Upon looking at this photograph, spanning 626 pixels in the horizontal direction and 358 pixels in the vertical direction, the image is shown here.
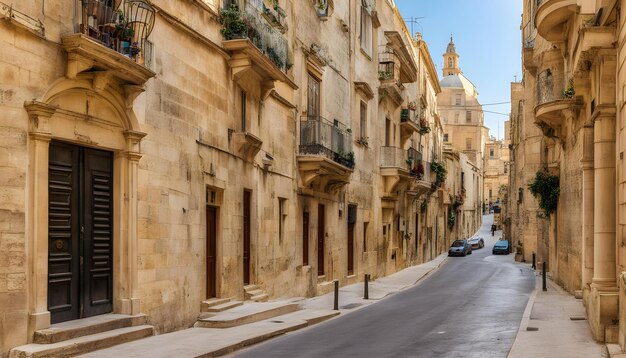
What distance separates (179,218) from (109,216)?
6.53 ft

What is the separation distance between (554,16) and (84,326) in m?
13.7

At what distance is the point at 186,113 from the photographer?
13508 millimetres

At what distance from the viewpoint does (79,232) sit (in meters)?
10.6

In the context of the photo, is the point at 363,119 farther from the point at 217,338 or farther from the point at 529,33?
the point at 217,338

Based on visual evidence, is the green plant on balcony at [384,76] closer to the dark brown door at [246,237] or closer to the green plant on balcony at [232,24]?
the dark brown door at [246,237]

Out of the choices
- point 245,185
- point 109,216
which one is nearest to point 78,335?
point 109,216

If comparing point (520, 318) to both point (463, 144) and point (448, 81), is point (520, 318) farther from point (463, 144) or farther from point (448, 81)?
point (448, 81)

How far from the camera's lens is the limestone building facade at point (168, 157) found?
9250 mm

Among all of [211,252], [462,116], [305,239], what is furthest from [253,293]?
[462,116]

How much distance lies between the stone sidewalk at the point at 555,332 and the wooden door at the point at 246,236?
6220mm

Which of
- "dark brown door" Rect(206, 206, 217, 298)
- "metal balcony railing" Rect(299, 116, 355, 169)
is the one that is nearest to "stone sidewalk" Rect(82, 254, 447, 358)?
"dark brown door" Rect(206, 206, 217, 298)

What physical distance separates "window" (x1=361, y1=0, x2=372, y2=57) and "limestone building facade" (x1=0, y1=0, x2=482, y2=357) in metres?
2.66

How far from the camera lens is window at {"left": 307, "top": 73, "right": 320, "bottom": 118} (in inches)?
881

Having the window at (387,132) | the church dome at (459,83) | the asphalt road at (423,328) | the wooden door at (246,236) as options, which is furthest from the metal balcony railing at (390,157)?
the church dome at (459,83)
